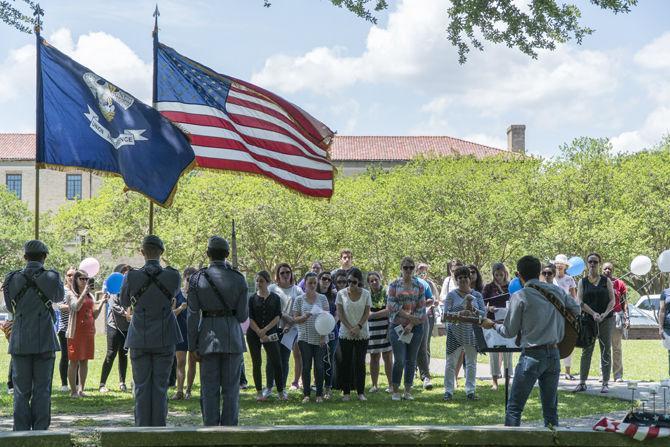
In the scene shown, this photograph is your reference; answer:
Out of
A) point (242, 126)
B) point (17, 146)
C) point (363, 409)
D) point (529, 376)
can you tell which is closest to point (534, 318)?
point (529, 376)

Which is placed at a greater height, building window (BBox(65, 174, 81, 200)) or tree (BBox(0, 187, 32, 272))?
building window (BBox(65, 174, 81, 200))

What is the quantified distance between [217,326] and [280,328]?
Result: 3853 millimetres

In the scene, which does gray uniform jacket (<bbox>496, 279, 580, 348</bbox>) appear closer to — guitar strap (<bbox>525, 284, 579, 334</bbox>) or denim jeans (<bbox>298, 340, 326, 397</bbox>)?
guitar strap (<bbox>525, 284, 579, 334</bbox>)

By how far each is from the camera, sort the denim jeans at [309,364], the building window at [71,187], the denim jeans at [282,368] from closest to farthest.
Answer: the denim jeans at [309,364], the denim jeans at [282,368], the building window at [71,187]

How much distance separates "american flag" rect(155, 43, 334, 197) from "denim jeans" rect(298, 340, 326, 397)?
2.16 metres

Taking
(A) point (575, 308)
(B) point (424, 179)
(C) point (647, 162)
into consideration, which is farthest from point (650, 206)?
(A) point (575, 308)

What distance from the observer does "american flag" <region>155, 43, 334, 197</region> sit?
12.0 m

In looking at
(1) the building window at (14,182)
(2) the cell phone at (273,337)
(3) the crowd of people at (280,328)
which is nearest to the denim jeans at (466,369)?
(3) the crowd of people at (280,328)

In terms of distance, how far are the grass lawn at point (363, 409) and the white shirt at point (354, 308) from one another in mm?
926

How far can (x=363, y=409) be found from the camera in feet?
38.0

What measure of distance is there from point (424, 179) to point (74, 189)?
3433 centimetres

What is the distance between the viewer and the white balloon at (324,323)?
12266 millimetres

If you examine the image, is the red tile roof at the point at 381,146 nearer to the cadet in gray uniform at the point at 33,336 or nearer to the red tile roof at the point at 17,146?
the red tile roof at the point at 17,146

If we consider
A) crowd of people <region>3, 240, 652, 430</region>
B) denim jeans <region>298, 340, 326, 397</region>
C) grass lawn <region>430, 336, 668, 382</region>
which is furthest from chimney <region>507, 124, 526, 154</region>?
denim jeans <region>298, 340, 326, 397</region>
